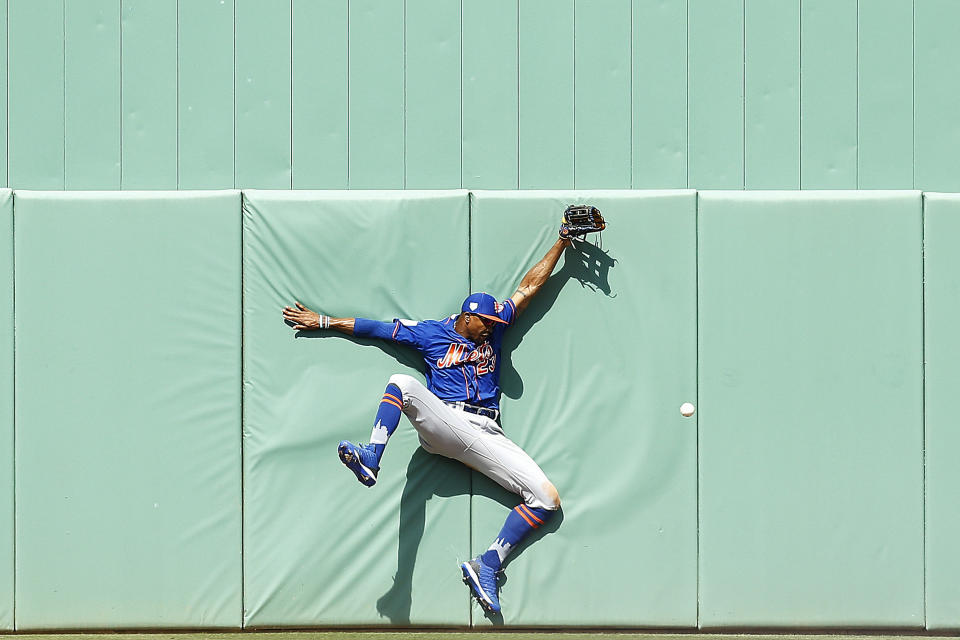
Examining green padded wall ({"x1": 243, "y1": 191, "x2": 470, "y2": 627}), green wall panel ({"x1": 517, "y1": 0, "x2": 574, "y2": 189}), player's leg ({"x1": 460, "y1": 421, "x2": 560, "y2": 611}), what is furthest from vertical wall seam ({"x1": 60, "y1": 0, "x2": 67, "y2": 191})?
player's leg ({"x1": 460, "y1": 421, "x2": 560, "y2": 611})

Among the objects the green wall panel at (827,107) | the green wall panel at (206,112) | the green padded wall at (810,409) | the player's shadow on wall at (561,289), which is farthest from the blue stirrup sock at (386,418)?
the green wall panel at (827,107)

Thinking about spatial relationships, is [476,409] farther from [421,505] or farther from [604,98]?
[604,98]

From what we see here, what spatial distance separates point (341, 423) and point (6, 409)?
1.95 m

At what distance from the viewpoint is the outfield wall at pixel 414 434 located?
5.52 m

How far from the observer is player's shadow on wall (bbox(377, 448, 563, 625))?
5531 millimetres

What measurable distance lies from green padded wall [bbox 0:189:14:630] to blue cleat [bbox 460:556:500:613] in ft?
8.72

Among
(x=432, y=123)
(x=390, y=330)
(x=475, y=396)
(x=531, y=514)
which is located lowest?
(x=531, y=514)

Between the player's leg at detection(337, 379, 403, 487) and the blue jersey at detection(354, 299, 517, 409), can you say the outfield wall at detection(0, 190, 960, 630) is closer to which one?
the blue jersey at detection(354, 299, 517, 409)

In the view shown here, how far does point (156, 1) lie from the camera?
18.7 ft

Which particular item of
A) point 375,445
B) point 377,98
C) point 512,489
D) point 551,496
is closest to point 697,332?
point 551,496

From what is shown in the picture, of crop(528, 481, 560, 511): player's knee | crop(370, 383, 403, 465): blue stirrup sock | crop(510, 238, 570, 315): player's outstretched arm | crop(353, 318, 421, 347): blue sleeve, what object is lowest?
crop(528, 481, 560, 511): player's knee

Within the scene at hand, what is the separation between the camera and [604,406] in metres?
5.55

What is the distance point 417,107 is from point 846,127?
258cm

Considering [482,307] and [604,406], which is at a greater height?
[482,307]
